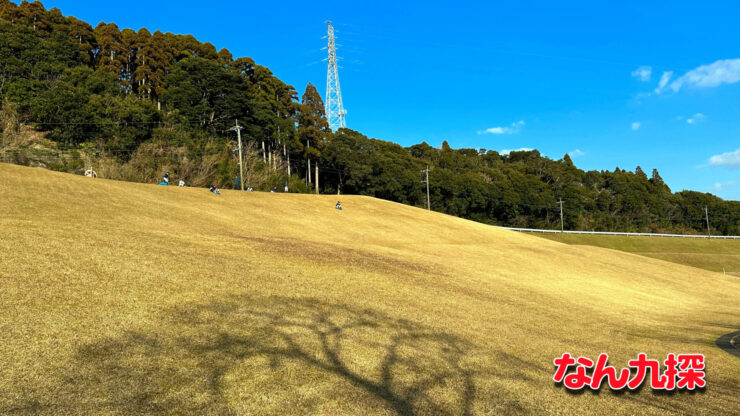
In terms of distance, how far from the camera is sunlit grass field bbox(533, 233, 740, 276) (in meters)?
49.5

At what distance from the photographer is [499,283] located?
704 inches

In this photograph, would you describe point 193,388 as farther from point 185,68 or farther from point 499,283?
point 185,68

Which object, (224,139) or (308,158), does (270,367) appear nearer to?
(224,139)

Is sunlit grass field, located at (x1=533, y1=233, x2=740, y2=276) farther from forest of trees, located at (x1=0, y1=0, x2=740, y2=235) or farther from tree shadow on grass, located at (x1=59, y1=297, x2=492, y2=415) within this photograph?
tree shadow on grass, located at (x1=59, y1=297, x2=492, y2=415)

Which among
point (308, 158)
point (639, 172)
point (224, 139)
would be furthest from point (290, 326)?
point (639, 172)

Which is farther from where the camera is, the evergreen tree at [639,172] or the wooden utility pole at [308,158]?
the evergreen tree at [639,172]

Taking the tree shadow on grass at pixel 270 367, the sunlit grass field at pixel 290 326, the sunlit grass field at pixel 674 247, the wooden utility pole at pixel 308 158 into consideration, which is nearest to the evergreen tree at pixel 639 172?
the sunlit grass field at pixel 674 247

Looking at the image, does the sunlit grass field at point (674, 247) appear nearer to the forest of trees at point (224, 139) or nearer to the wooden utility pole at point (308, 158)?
the forest of trees at point (224, 139)

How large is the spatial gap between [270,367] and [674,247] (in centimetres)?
7552

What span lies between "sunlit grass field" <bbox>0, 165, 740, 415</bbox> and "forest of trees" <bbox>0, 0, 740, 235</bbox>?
36.1 metres

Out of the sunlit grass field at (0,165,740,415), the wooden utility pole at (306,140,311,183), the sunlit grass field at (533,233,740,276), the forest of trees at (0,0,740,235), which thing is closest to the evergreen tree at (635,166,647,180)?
the forest of trees at (0,0,740,235)

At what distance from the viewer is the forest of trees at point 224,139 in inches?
2015

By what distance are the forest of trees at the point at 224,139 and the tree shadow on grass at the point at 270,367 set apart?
49324 millimetres

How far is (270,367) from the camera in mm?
6680
